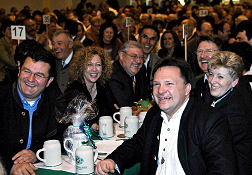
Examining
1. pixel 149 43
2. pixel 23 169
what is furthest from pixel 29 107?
pixel 149 43

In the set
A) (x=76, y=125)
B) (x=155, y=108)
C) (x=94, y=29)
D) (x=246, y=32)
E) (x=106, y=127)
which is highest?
(x=94, y=29)

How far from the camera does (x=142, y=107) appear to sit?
380 cm

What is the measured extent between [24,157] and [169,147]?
95 cm

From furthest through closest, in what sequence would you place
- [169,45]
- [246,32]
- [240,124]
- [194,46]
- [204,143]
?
[194,46], [169,45], [246,32], [240,124], [204,143]

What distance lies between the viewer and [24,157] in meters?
2.41

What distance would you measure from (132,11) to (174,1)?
21.3 feet

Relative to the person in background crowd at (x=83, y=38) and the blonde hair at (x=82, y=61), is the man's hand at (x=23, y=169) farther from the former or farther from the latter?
the person in background crowd at (x=83, y=38)

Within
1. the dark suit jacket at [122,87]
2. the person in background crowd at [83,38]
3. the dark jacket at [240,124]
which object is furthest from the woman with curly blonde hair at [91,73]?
the person in background crowd at [83,38]

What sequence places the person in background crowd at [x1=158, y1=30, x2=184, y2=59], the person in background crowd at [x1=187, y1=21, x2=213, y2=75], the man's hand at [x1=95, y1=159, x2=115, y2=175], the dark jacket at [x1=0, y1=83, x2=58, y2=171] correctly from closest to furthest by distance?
the man's hand at [x1=95, y1=159, x2=115, y2=175]
the dark jacket at [x1=0, y1=83, x2=58, y2=171]
the person in background crowd at [x1=187, y1=21, x2=213, y2=75]
the person in background crowd at [x1=158, y1=30, x2=184, y2=59]

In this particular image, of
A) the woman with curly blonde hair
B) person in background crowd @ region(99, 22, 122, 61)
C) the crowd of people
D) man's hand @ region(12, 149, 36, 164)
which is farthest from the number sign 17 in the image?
man's hand @ region(12, 149, 36, 164)

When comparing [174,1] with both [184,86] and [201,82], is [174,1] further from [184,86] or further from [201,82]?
[184,86]

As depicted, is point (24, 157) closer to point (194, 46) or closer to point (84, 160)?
point (84, 160)

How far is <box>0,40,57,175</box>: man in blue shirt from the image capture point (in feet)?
8.45

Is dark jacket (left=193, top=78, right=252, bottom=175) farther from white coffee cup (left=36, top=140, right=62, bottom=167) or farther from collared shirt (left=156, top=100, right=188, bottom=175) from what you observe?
white coffee cup (left=36, top=140, right=62, bottom=167)
